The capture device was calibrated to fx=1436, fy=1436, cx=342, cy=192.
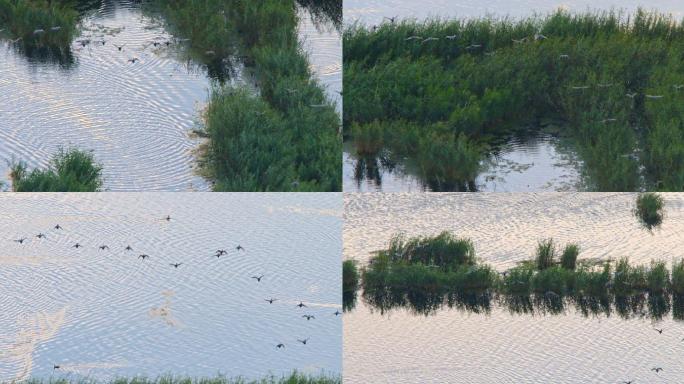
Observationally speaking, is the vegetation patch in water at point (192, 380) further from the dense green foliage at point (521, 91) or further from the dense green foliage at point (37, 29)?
the dense green foliage at point (37, 29)

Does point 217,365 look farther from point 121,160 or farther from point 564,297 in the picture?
point 564,297

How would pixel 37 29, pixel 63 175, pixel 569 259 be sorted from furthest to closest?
pixel 37 29 → pixel 569 259 → pixel 63 175

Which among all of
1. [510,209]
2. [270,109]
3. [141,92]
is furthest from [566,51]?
[141,92]

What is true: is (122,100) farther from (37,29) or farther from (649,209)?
(649,209)

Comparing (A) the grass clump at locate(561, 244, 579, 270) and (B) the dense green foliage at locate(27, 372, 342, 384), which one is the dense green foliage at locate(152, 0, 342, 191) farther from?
(A) the grass clump at locate(561, 244, 579, 270)

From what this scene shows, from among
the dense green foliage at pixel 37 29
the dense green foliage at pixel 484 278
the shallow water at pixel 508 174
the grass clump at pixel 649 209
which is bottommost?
the dense green foliage at pixel 484 278

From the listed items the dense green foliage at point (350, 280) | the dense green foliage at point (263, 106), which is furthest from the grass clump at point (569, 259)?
the dense green foliage at point (263, 106)

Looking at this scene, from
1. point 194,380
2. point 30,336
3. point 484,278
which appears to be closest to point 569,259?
point 484,278

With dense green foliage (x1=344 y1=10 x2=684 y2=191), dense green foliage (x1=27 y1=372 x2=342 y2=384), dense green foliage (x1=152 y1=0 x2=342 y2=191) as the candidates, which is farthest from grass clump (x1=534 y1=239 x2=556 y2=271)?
dense green foliage (x1=27 y1=372 x2=342 y2=384)
